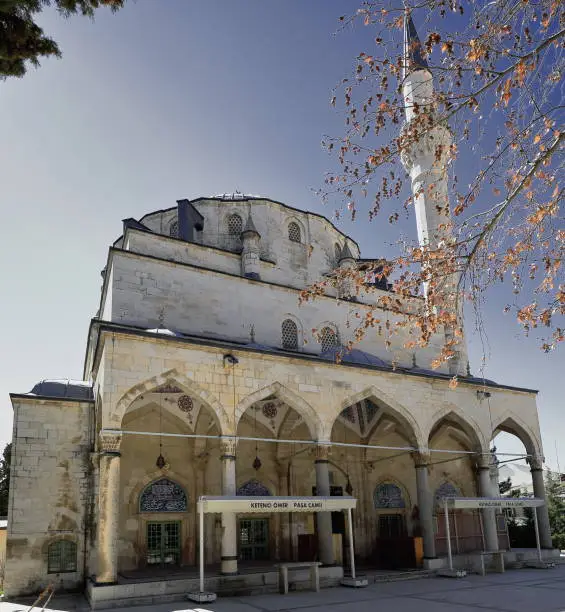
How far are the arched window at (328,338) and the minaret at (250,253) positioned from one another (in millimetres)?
2543

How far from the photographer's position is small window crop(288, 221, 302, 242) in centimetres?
1902

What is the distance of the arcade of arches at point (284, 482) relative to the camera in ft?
43.1

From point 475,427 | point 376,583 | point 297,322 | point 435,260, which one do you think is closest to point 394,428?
point 475,427

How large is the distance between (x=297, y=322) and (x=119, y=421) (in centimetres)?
768

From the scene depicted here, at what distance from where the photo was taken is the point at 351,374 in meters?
13.3

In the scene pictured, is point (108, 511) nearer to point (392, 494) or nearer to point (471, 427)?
point (471, 427)

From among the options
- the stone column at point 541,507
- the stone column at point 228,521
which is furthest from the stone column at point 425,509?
the stone column at point 228,521

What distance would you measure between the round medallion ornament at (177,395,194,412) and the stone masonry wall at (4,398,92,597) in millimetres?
2532

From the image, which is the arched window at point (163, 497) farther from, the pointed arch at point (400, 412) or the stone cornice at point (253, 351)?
the pointed arch at point (400, 412)

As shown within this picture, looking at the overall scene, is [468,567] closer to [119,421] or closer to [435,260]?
[119,421]

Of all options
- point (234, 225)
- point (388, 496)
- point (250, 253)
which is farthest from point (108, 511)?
point (234, 225)

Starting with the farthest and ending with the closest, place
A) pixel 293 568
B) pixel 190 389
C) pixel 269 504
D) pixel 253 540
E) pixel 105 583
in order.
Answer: pixel 253 540, pixel 190 389, pixel 293 568, pixel 269 504, pixel 105 583

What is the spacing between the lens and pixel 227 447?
11078 mm

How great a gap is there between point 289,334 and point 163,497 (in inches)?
220
